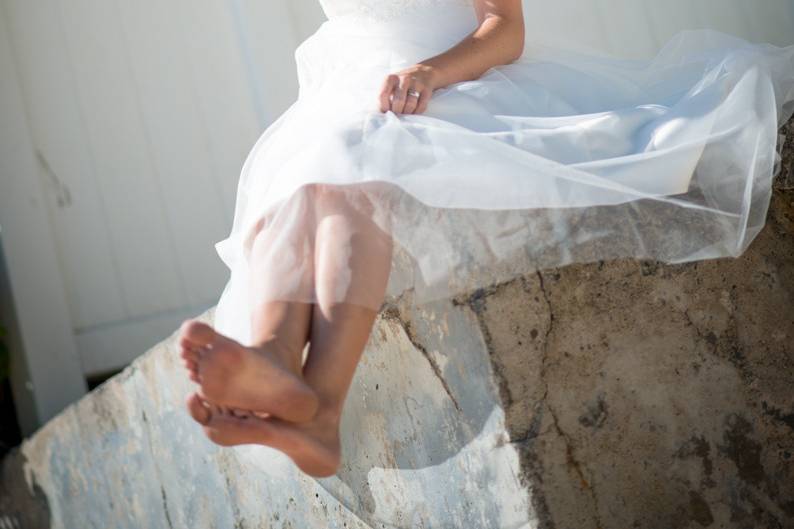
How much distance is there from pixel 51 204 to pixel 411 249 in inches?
92.3

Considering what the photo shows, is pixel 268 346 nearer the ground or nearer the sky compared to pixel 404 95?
nearer the ground

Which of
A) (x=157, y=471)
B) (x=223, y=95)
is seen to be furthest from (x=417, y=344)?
(x=223, y=95)

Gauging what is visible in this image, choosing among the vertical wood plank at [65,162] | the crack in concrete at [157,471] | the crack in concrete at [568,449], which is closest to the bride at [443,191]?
the crack in concrete at [568,449]

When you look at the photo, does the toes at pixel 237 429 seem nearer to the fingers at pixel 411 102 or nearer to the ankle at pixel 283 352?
the ankle at pixel 283 352

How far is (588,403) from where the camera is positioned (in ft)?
4.53

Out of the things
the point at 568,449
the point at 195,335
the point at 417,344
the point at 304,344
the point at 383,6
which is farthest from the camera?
the point at 383,6

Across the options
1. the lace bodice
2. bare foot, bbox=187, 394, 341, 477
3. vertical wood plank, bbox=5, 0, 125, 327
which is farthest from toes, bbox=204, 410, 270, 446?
vertical wood plank, bbox=5, 0, 125, 327

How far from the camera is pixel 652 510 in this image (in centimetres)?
137

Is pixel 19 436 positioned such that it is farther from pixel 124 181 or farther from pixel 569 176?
pixel 569 176

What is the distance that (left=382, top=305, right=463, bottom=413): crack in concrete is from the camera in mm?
1414

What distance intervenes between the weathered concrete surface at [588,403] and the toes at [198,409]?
389 millimetres

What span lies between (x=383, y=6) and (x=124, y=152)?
1891 mm

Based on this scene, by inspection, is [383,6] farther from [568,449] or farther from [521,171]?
[568,449]

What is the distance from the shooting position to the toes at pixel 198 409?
1106 mm
